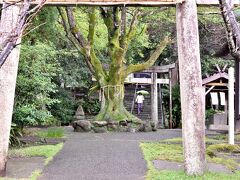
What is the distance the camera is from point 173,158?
7625 mm

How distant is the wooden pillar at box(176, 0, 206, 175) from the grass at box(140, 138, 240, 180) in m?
0.21

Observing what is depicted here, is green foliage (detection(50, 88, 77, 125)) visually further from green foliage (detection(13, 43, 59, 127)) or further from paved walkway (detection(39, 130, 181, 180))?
paved walkway (detection(39, 130, 181, 180))

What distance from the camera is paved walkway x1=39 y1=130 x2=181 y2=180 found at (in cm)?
613

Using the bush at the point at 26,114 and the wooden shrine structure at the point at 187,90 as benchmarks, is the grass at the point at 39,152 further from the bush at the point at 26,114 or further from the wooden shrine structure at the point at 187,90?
the wooden shrine structure at the point at 187,90

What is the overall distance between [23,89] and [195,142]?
5154 mm

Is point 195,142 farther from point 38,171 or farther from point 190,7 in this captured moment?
point 38,171

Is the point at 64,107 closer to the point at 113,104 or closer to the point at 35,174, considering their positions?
the point at 113,104

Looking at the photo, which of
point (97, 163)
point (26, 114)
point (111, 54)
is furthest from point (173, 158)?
point (111, 54)

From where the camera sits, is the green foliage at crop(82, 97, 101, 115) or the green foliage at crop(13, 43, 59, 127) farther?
the green foliage at crop(82, 97, 101, 115)

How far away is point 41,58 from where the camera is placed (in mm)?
9938

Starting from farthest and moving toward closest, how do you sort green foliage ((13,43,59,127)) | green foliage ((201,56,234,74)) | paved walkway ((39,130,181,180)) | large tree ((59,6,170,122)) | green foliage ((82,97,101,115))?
green foliage ((82,97,101,115)) → green foliage ((201,56,234,74)) → large tree ((59,6,170,122)) → green foliage ((13,43,59,127)) → paved walkway ((39,130,181,180))

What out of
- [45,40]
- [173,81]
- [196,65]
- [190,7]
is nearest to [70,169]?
[196,65]

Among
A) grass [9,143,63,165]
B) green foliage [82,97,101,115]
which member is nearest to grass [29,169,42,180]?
grass [9,143,63,165]

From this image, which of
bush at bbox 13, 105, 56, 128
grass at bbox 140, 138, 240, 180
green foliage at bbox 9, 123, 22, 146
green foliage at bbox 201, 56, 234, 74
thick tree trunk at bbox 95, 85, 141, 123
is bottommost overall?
grass at bbox 140, 138, 240, 180
